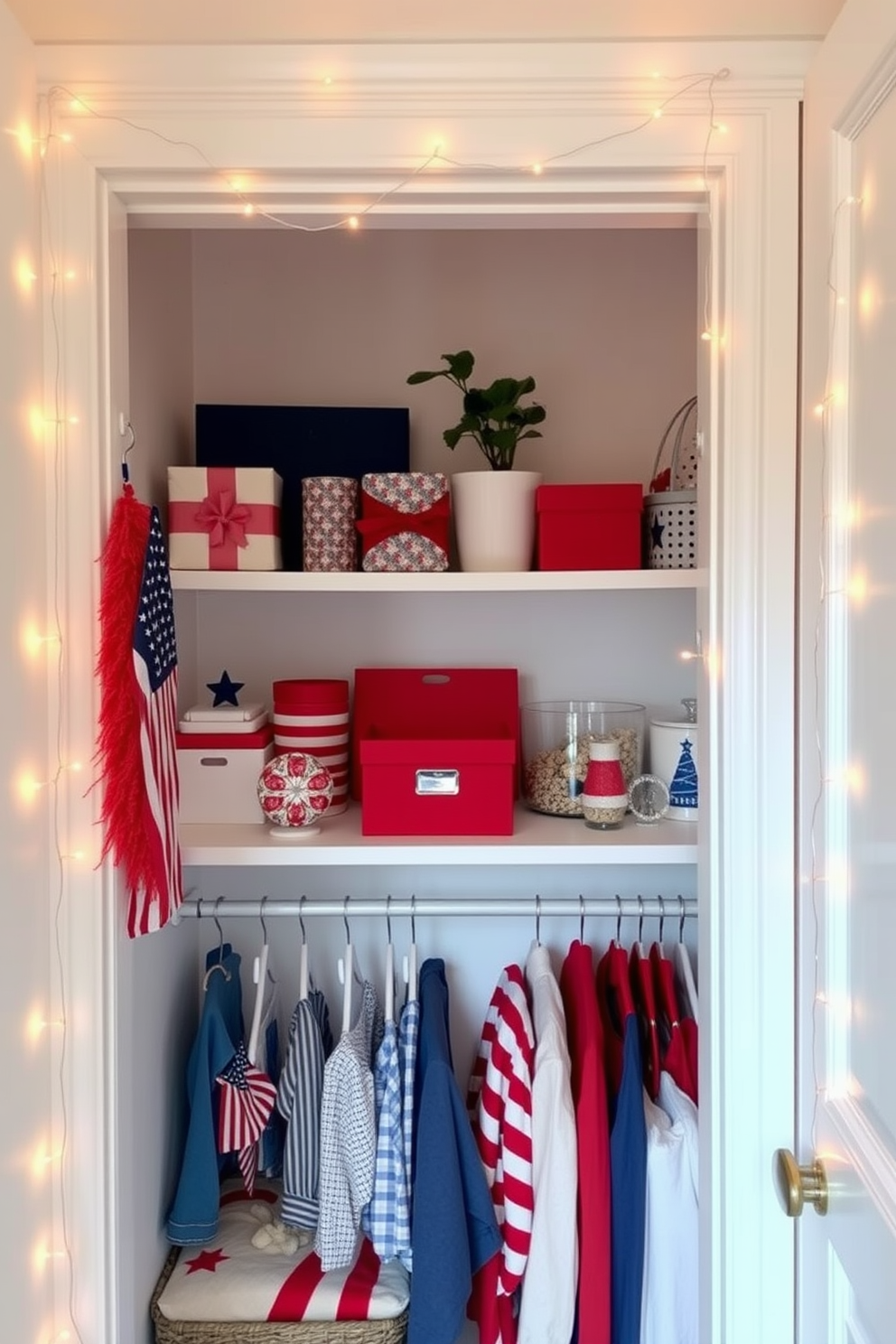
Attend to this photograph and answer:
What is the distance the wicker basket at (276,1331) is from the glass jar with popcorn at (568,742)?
0.82 meters

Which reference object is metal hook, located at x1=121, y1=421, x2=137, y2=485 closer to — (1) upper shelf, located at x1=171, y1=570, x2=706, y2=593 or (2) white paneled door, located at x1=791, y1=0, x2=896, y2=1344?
(1) upper shelf, located at x1=171, y1=570, x2=706, y2=593

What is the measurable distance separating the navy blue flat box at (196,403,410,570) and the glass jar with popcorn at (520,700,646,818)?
50 cm

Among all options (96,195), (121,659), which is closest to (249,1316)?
(121,659)

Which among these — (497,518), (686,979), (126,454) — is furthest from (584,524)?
(686,979)

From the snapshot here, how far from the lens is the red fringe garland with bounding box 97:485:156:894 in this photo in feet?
3.92

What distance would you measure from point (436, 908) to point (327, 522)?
660 mm

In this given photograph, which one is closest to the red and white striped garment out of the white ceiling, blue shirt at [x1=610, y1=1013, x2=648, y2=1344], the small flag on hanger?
blue shirt at [x1=610, y1=1013, x2=648, y2=1344]

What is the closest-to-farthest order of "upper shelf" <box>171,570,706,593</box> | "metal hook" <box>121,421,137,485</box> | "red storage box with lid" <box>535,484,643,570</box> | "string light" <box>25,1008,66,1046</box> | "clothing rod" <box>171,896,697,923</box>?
1. "string light" <box>25,1008,66,1046</box>
2. "metal hook" <box>121,421,137,485</box>
3. "upper shelf" <box>171,570,706,593</box>
4. "red storage box with lid" <box>535,484,643,570</box>
5. "clothing rod" <box>171,896,697,923</box>

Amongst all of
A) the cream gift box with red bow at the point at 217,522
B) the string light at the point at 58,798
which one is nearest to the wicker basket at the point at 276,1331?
the string light at the point at 58,798

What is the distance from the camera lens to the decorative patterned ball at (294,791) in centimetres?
147

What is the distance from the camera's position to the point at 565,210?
125cm

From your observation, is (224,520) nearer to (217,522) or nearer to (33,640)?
(217,522)

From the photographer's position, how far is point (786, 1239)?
3.98ft

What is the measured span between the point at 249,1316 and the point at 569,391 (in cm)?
160
